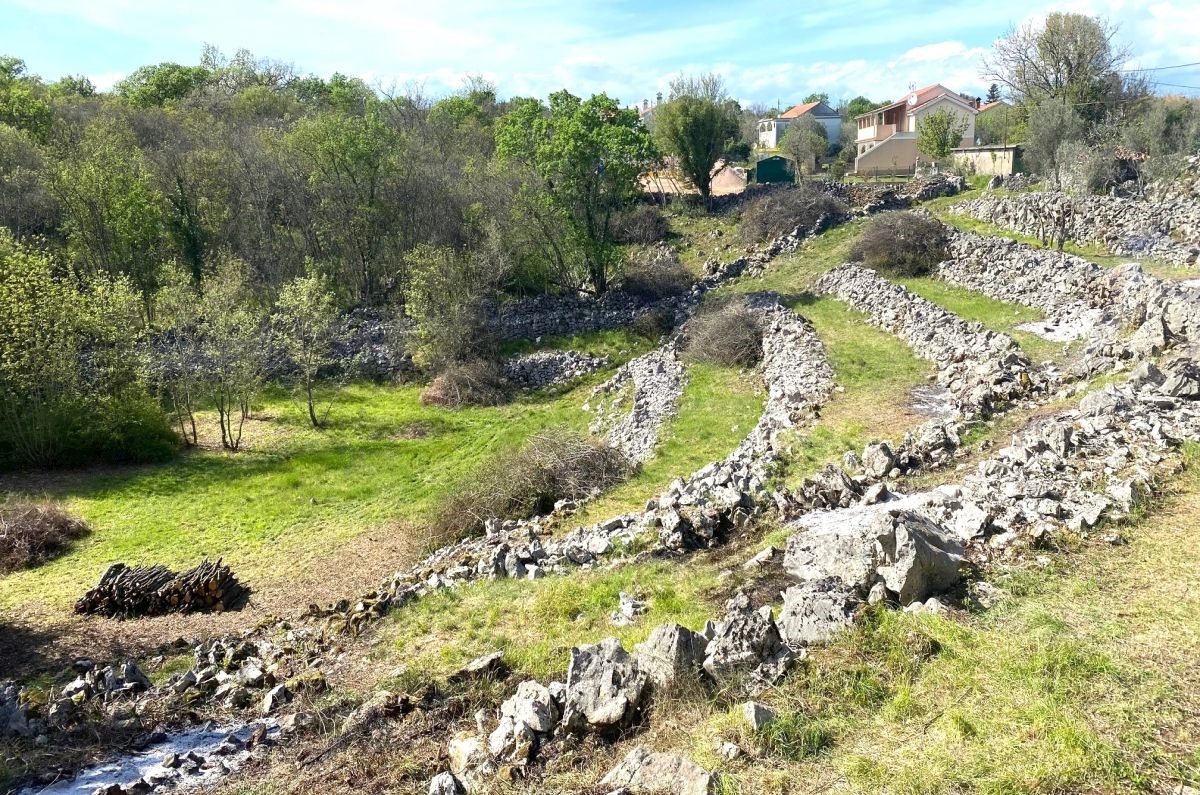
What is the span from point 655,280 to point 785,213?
9.96m

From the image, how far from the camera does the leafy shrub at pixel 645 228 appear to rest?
40.5m

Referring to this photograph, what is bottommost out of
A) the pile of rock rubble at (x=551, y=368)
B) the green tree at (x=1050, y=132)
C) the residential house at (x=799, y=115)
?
the pile of rock rubble at (x=551, y=368)

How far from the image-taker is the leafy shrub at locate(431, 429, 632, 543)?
1476cm

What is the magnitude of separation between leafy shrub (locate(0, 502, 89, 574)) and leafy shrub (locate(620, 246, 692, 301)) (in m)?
22.6

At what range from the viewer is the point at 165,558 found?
50.7 feet

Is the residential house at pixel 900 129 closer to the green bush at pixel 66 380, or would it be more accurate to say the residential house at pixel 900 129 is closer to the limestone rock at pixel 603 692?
the green bush at pixel 66 380

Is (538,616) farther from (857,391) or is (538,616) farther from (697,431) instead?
(857,391)

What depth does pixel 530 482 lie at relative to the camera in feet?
50.0

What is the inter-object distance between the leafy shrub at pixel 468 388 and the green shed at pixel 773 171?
34213mm

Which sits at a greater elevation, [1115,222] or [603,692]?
[1115,222]

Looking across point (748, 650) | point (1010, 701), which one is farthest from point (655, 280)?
point (1010, 701)

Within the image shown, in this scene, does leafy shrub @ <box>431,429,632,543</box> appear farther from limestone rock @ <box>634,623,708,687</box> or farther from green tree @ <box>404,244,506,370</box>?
green tree @ <box>404,244,506,370</box>

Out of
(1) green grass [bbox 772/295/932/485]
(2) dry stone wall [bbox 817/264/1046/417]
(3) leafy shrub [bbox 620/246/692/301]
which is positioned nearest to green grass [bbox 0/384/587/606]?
(1) green grass [bbox 772/295/932/485]

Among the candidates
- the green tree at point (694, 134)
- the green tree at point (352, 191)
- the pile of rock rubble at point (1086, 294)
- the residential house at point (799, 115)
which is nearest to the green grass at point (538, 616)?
the pile of rock rubble at point (1086, 294)
